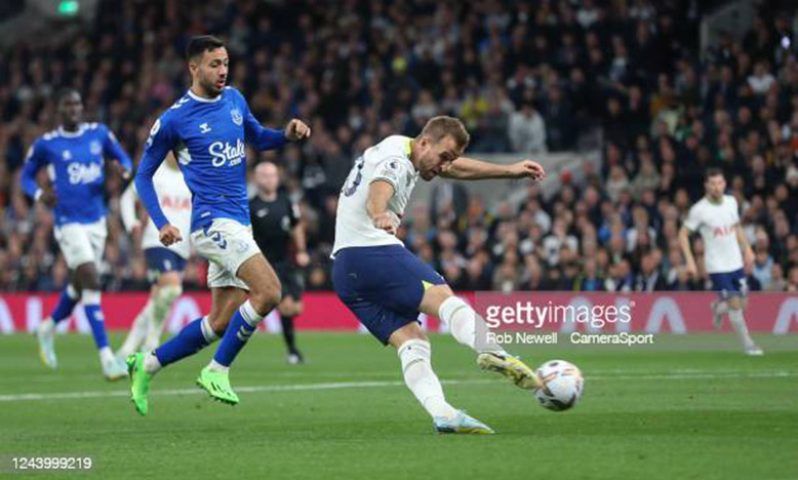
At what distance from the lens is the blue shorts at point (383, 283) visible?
10734 mm

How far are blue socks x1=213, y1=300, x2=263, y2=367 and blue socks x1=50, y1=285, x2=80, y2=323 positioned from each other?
21.2 feet

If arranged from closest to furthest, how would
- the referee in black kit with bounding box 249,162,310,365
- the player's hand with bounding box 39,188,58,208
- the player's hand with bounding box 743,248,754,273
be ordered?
the player's hand with bounding box 39,188,58,208 < the referee in black kit with bounding box 249,162,310,365 < the player's hand with bounding box 743,248,754,273

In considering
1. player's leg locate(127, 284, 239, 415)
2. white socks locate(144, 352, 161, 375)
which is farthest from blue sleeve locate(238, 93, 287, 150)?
white socks locate(144, 352, 161, 375)

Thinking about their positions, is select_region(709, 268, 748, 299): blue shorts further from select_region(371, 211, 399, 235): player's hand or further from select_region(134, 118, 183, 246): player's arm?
select_region(371, 211, 399, 235): player's hand

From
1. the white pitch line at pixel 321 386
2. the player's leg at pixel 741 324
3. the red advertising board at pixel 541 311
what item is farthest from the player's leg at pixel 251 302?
the player's leg at pixel 741 324

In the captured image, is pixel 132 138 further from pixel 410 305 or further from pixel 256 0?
pixel 410 305

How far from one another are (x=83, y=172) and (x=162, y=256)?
5.10 feet

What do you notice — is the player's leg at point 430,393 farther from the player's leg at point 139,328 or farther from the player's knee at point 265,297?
the player's leg at point 139,328

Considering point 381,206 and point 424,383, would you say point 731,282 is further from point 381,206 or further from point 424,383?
point 381,206

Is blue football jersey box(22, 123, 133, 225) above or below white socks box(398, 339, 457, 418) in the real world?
above

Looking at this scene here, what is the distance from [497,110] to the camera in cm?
2981

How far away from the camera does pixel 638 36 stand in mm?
28531

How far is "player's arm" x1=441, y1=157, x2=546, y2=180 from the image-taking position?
36.6ft

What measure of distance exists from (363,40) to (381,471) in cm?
2463
